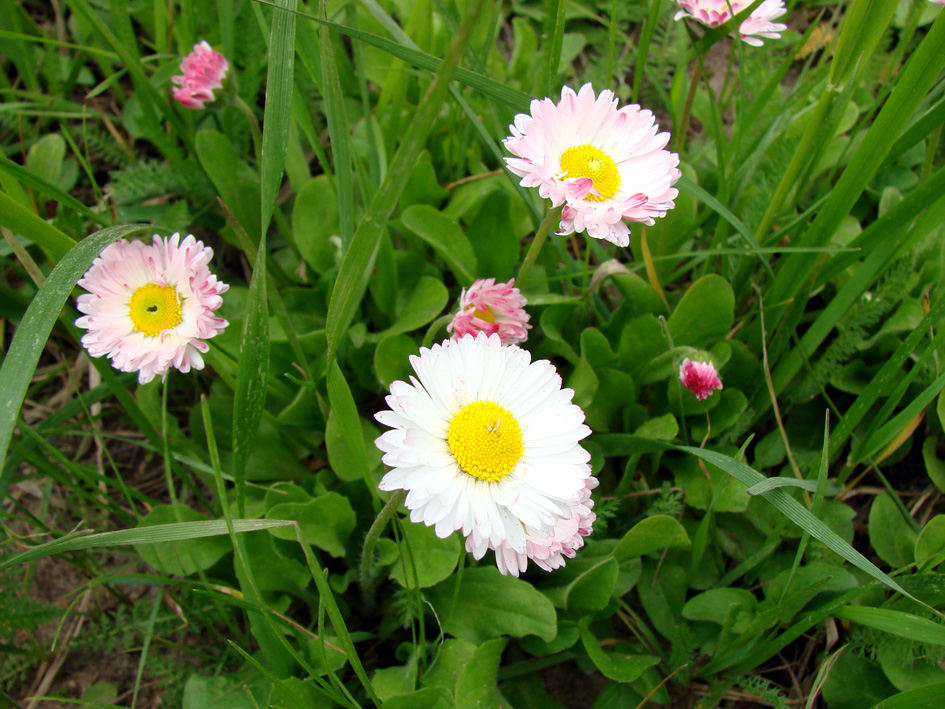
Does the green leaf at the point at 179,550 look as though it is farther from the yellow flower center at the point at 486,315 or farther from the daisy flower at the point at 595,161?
the daisy flower at the point at 595,161

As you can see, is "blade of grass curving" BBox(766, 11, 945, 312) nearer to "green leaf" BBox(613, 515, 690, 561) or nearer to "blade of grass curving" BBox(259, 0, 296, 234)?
"green leaf" BBox(613, 515, 690, 561)

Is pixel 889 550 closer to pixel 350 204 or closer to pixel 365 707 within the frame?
pixel 365 707

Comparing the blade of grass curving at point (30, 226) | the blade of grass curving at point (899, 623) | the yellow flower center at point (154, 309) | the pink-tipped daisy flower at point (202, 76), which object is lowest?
the blade of grass curving at point (899, 623)

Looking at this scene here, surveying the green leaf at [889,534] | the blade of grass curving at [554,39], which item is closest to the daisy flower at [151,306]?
the blade of grass curving at [554,39]

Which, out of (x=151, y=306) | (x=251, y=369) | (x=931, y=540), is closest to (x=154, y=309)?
(x=151, y=306)

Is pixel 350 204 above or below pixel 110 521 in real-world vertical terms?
above

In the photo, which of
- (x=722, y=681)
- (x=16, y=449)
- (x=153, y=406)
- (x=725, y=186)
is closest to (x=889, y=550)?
(x=722, y=681)

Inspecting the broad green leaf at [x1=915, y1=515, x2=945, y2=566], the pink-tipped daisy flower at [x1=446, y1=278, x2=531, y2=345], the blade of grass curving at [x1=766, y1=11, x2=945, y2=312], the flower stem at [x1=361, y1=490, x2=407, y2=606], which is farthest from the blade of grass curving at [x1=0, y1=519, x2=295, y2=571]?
the broad green leaf at [x1=915, y1=515, x2=945, y2=566]
